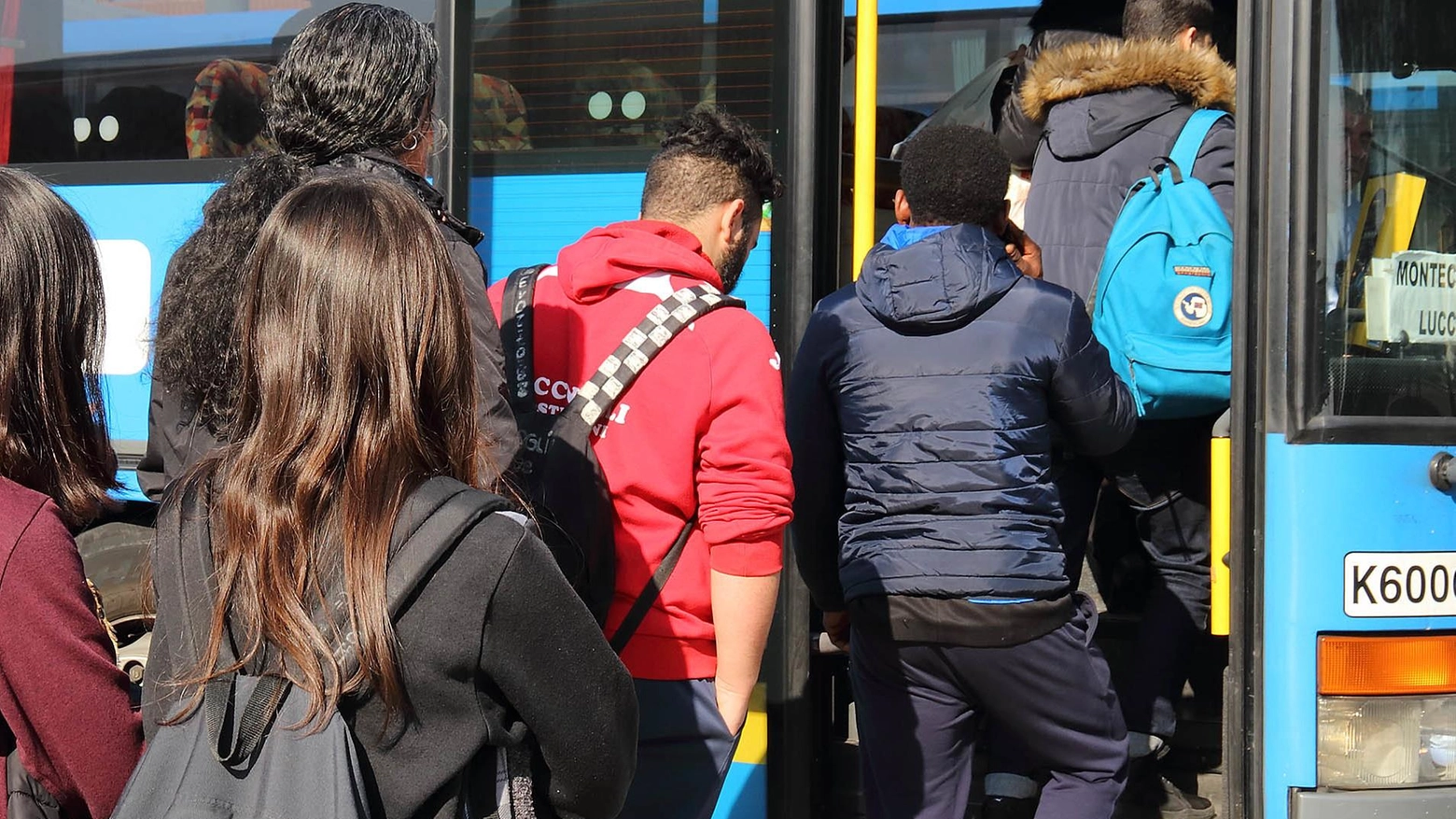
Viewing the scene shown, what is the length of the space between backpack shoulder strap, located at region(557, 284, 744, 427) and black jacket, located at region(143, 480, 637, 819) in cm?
73

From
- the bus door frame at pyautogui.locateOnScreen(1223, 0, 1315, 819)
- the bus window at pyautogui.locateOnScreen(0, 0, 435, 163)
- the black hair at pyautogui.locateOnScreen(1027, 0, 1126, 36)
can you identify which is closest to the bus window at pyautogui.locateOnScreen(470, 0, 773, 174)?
the bus window at pyautogui.locateOnScreen(0, 0, 435, 163)

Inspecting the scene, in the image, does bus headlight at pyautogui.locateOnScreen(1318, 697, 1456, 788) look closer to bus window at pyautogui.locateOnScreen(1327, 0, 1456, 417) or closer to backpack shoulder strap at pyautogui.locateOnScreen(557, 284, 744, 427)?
bus window at pyautogui.locateOnScreen(1327, 0, 1456, 417)

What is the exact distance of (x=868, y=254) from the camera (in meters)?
2.69

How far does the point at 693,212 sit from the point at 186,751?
1.29m

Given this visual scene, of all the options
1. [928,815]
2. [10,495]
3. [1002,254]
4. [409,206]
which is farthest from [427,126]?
[928,815]

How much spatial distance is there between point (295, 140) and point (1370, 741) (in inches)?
77.1

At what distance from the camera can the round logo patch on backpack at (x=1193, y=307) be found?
114 inches

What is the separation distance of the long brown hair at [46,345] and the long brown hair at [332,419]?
1.36 feet

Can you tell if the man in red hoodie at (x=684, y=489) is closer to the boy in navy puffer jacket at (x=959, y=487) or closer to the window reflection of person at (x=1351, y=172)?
the boy in navy puffer jacket at (x=959, y=487)

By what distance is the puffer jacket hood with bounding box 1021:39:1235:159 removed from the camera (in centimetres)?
320

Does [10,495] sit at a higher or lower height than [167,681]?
higher

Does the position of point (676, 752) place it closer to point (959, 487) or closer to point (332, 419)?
point (959, 487)

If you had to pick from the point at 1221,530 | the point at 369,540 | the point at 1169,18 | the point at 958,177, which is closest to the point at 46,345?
the point at 369,540

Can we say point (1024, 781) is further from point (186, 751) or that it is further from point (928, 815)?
point (186, 751)
